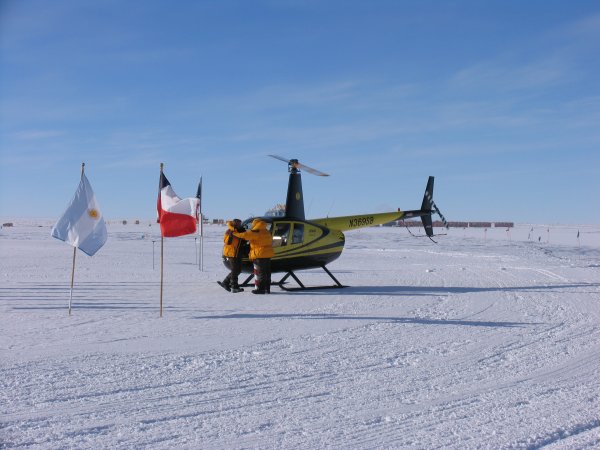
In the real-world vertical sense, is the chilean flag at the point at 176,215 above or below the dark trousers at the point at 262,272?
above

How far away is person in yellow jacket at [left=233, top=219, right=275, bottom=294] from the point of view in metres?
13.9

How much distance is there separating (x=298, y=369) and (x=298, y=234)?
27.6 feet

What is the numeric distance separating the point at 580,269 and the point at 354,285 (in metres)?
9.84

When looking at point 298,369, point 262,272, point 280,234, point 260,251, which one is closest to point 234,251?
point 260,251

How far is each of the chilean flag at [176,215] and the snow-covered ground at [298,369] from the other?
1542 mm

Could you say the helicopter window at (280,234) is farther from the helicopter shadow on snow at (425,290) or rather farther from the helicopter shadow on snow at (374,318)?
the helicopter shadow on snow at (374,318)

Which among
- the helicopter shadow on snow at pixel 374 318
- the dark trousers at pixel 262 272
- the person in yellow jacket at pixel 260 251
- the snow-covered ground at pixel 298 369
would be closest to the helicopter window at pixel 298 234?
the person in yellow jacket at pixel 260 251

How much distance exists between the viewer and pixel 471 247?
36.6m

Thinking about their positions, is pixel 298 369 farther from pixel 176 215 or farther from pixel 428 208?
pixel 428 208

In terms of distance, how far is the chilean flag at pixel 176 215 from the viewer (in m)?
11.3

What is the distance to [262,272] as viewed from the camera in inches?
560

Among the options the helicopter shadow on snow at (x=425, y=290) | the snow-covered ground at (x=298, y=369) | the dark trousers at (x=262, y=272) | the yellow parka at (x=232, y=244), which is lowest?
the snow-covered ground at (x=298, y=369)

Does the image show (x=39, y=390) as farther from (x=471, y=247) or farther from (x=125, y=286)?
(x=471, y=247)

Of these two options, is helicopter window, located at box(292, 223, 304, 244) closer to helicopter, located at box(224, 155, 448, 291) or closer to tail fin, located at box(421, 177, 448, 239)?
helicopter, located at box(224, 155, 448, 291)
